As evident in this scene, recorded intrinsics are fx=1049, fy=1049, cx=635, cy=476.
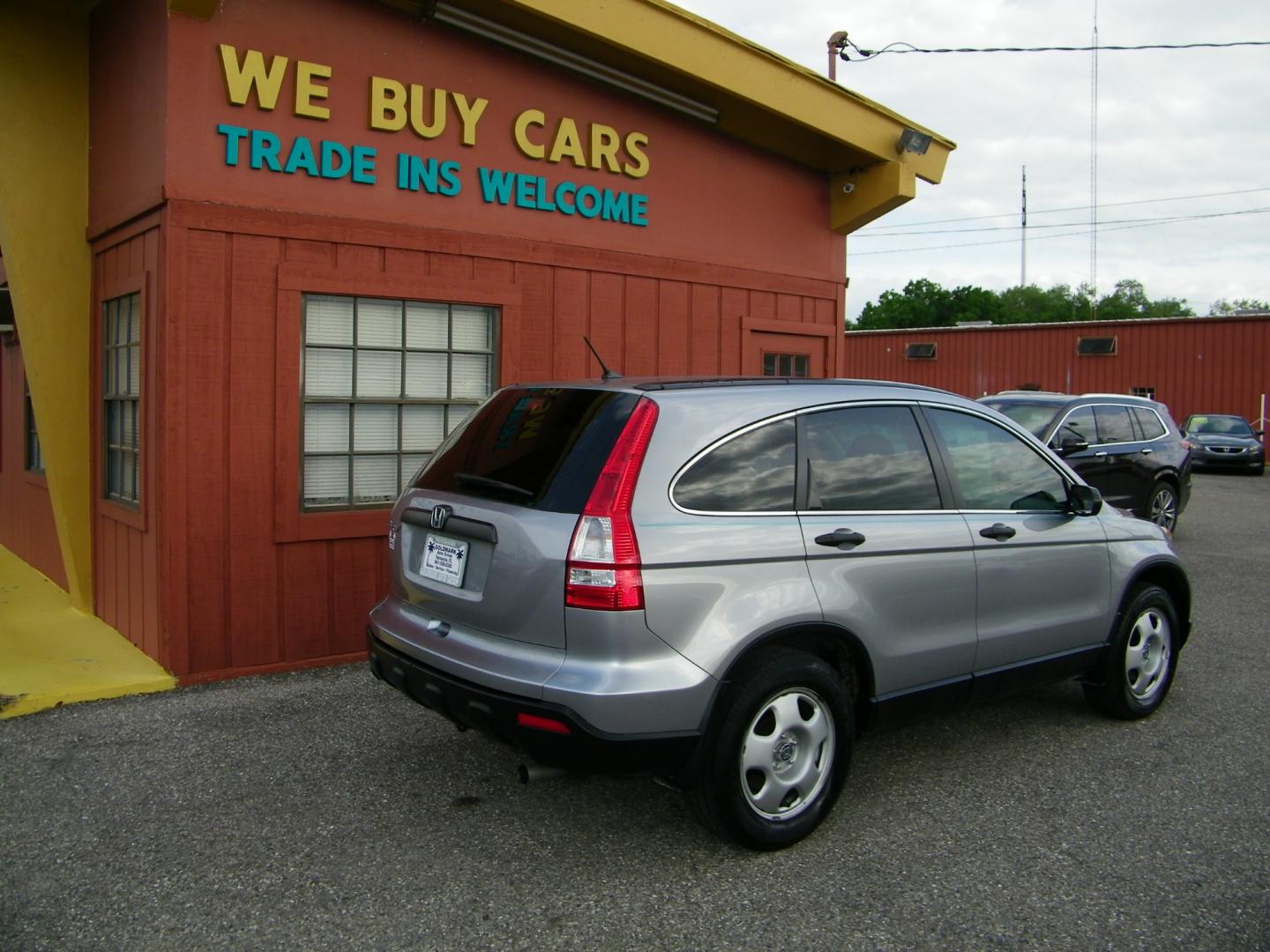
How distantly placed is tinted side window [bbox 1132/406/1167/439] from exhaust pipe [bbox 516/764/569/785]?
9819 mm

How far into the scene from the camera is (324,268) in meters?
5.98

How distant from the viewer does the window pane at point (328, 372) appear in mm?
6035

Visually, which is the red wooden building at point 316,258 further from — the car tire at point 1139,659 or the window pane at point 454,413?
the car tire at point 1139,659

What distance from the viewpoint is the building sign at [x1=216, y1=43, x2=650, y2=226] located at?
5758 mm

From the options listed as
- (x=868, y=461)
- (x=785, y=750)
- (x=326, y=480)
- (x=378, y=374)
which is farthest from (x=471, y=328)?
(x=785, y=750)

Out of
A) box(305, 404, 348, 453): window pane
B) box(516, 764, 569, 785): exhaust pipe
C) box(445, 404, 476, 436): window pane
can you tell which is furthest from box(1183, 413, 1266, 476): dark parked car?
box(516, 764, 569, 785): exhaust pipe

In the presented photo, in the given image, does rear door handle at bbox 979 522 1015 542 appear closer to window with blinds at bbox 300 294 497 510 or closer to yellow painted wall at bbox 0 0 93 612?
window with blinds at bbox 300 294 497 510

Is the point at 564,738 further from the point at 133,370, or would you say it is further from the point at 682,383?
the point at 133,370

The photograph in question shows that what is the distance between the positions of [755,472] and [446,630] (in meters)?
1.24

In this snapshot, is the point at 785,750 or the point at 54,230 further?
the point at 54,230

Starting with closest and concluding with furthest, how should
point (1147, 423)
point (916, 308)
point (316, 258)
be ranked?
point (316, 258) → point (1147, 423) → point (916, 308)

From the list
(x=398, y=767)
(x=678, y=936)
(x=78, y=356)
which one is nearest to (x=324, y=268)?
(x=78, y=356)

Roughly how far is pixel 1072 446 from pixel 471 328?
21.4 feet

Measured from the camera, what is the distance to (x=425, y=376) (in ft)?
21.2
